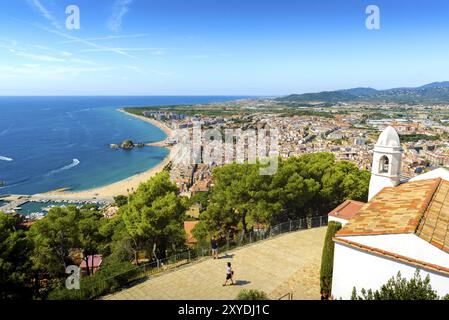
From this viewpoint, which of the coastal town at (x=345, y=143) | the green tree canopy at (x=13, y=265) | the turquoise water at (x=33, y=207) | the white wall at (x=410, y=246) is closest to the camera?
the white wall at (x=410, y=246)

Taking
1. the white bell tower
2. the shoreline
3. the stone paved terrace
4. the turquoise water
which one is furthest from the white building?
the turquoise water

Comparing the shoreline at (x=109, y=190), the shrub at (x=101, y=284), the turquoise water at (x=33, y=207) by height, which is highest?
the shrub at (x=101, y=284)

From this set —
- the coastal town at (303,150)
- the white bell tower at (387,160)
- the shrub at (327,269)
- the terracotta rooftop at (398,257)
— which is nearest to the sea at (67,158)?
the coastal town at (303,150)

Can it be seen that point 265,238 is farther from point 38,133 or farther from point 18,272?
point 38,133

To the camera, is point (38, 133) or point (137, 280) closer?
point (137, 280)

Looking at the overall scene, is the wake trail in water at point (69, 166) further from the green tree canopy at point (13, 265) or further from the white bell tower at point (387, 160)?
the white bell tower at point (387, 160)

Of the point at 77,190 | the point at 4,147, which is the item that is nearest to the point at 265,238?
the point at 77,190
